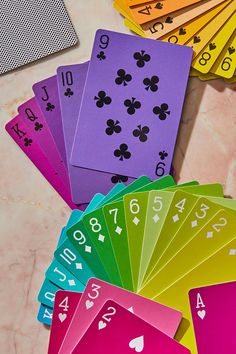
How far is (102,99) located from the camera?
5.24 ft

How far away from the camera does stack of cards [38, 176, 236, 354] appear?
143cm

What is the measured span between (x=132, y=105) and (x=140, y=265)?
392mm

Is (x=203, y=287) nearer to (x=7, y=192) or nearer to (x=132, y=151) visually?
(x=132, y=151)

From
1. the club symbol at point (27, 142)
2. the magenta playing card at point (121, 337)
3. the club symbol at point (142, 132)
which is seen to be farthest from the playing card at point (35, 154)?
the magenta playing card at point (121, 337)

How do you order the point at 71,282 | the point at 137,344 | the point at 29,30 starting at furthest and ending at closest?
the point at 29,30 → the point at 71,282 → the point at 137,344

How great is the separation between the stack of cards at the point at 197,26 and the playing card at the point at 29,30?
176mm

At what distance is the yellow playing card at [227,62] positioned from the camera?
1610 mm

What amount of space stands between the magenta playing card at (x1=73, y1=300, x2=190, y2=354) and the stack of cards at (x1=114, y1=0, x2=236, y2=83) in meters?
0.63

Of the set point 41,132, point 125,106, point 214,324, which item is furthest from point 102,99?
point 214,324

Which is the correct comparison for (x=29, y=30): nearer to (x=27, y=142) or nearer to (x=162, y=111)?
(x=27, y=142)

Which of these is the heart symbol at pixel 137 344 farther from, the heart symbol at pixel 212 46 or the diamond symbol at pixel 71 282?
the heart symbol at pixel 212 46

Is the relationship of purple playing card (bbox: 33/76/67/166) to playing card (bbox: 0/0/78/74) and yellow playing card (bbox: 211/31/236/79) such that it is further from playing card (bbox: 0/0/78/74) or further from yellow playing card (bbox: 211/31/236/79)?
yellow playing card (bbox: 211/31/236/79)

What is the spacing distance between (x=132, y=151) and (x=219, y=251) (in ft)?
1.07

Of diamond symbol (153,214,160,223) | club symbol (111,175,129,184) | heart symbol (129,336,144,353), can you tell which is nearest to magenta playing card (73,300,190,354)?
heart symbol (129,336,144,353)
